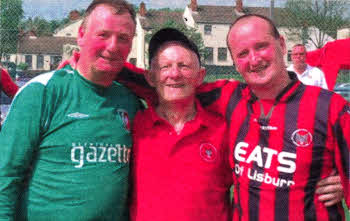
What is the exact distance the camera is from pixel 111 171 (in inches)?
82.9

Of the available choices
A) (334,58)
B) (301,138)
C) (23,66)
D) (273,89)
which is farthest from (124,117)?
(23,66)

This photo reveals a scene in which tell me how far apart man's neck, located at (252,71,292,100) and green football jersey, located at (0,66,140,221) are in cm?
75

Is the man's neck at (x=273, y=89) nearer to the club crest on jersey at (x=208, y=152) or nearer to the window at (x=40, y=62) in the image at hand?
the club crest on jersey at (x=208, y=152)

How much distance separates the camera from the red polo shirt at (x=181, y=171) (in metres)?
2.14

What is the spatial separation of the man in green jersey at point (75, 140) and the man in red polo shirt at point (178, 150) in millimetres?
107

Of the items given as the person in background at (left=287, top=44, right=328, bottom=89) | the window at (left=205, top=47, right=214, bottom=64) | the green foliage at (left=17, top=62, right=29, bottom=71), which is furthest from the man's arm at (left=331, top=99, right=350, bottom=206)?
the window at (left=205, top=47, right=214, bottom=64)

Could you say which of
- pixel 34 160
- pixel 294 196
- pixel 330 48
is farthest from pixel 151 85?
pixel 330 48

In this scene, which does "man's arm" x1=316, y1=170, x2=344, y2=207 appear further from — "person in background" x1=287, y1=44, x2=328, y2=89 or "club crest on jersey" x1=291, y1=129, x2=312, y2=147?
"person in background" x1=287, y1=44, x2=328, y2=89

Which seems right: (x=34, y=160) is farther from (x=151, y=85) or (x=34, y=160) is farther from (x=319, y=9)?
(x=319, y=9)

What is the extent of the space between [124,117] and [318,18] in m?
7.40

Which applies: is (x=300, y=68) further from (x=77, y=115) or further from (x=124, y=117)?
(x=77, y=115)

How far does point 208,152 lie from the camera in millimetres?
2238

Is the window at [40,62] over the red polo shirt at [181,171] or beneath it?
over

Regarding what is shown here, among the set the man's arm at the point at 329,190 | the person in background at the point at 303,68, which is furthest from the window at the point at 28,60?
the man's arm at the point at 329,190
